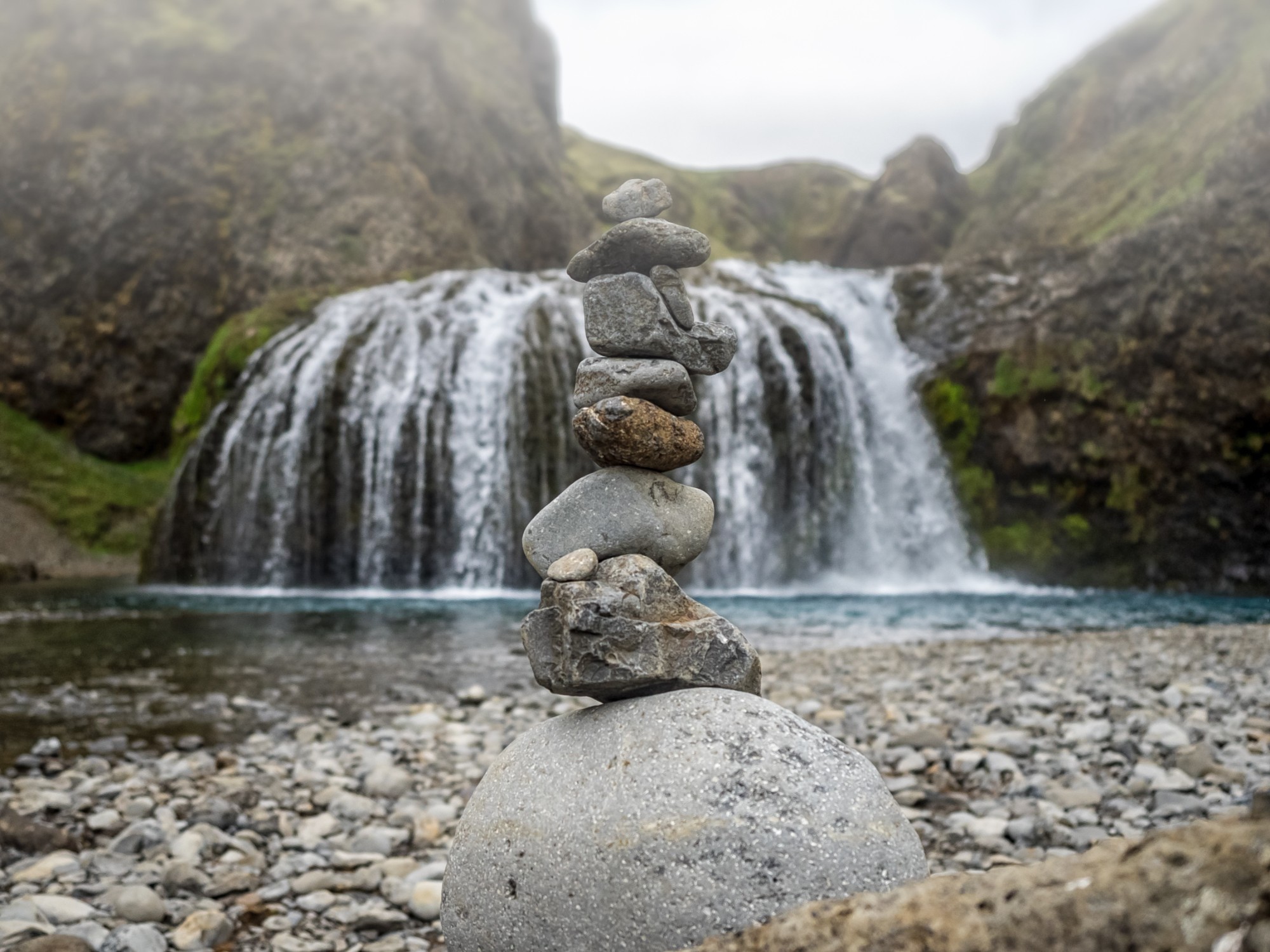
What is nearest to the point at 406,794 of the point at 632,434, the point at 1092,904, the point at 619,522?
the point at 619,522

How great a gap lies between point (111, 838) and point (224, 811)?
694 millimetres

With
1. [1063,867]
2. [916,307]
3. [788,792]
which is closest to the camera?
[1063,867]

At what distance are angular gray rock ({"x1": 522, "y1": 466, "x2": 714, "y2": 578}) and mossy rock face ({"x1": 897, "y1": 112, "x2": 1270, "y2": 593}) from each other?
2328 centimetres

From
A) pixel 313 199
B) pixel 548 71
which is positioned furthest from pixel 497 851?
pixel 548 71

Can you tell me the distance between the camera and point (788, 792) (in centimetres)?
349

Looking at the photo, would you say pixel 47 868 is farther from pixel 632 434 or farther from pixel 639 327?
pixel 639 327

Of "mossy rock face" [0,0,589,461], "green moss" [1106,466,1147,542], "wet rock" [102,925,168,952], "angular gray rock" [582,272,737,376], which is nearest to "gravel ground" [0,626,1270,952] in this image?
"wet rock" [102,925,168,952]

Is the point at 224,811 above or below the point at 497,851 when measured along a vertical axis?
below

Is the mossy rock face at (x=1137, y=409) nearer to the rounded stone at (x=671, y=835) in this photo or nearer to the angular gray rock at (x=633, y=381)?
the angular gray rock at (x=633, y=381)

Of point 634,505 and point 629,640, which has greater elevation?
point 634,505

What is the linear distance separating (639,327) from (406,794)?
436 centimetres

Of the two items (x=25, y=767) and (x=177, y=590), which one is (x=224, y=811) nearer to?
(x=25, y=767)

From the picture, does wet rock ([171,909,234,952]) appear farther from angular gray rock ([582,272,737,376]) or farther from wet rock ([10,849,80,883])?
angular gray rock ([582,272,737,376])

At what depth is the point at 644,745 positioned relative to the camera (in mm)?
3742
